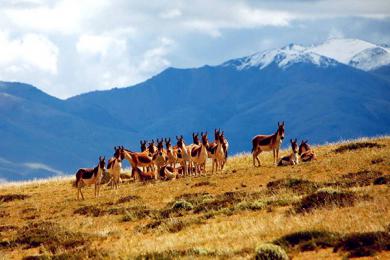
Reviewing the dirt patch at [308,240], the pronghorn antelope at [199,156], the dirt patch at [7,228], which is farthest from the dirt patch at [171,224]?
the pronghorn antelope at [199,156]

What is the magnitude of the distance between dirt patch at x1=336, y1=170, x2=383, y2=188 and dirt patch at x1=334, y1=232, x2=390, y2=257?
9.45 meters

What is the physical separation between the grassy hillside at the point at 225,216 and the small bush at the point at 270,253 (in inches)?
29.7

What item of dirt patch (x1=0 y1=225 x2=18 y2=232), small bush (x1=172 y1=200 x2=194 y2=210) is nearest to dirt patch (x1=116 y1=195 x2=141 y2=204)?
small bush (x1=172 y1=200 x2=194 y2=210)

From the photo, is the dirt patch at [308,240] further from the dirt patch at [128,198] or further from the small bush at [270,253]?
the dirt patch at [128,198]

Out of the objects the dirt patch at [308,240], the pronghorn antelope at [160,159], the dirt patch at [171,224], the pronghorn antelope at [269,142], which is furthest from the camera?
the pronghorn antelope at [160,159]

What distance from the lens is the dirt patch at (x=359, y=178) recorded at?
27.1m

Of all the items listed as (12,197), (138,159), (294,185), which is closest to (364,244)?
(294,185)

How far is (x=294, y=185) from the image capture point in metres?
29.9

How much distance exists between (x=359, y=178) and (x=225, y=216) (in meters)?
7.33

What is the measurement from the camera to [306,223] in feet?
65.3

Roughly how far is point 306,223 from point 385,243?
3614 mm

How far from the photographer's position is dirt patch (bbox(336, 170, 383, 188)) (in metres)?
27.1

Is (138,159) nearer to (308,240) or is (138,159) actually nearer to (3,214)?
(3,214)

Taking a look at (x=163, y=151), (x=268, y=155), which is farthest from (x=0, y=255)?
(x=268, y=155)
